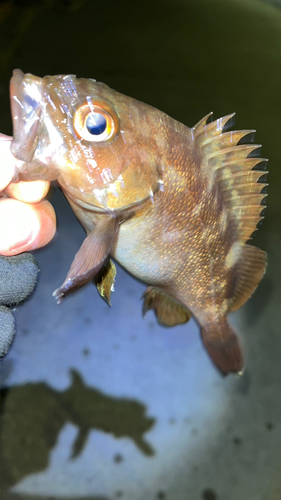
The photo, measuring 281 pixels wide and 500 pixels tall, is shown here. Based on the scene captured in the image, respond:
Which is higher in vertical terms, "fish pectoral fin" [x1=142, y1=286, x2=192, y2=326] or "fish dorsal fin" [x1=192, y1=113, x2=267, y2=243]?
"fish dorsal fin" [x1=192, y1=113, x2=267, y2=243]

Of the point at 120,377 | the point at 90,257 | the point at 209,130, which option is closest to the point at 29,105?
the point at 90,257

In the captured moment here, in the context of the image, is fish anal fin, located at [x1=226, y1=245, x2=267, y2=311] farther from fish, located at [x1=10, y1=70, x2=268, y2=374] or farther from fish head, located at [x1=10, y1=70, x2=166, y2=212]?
fish head, located at [x1=10, y1=70, x2=166, y2=212]

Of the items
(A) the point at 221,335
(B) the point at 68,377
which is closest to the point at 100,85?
(A) the point at 221,335

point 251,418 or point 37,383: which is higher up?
point 251,418

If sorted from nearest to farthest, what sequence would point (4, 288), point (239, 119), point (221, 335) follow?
point (4, 288), point (221, 335), point (239, 119)

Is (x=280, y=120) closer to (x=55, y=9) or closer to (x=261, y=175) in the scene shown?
(x=261, y=175)

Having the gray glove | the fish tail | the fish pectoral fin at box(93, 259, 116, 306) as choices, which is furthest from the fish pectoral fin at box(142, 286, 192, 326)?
the gray glove

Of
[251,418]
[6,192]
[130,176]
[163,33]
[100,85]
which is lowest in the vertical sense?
[251,418]
